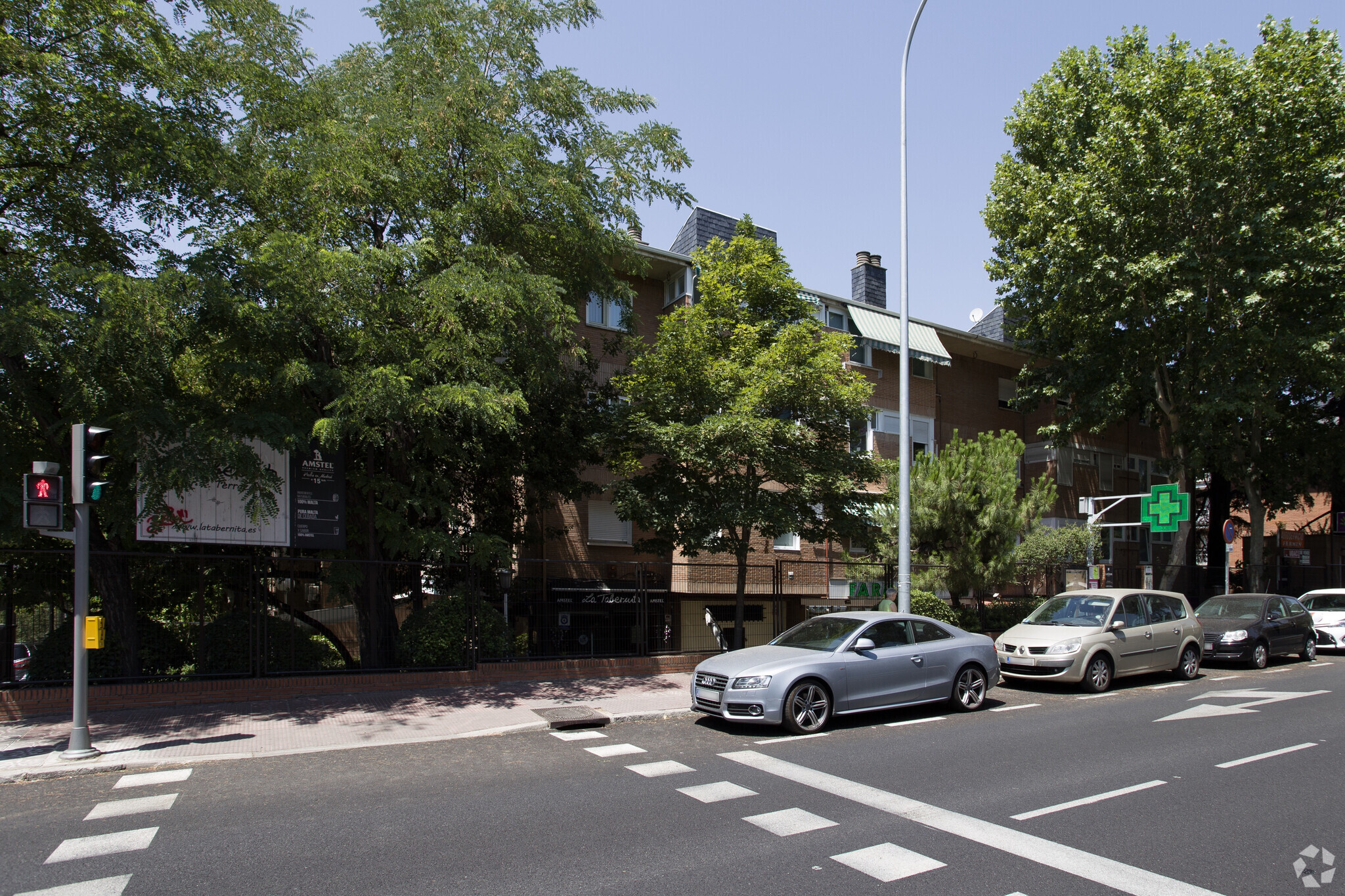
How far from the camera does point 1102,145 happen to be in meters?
24.0

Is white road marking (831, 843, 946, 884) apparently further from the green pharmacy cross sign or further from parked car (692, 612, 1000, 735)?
the green pharmacy cross sign

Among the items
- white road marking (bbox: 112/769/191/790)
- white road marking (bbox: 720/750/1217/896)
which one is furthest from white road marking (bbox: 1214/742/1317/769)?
white road marking (bbox: 112/769/191/790)

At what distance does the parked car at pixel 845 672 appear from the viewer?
997cm

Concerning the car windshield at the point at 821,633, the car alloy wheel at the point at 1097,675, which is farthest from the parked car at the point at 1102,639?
the car windshield at the point at 821,633

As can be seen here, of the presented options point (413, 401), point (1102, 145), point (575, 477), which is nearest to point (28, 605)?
point (413, 401)

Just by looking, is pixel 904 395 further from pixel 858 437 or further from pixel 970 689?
pixel 970 689

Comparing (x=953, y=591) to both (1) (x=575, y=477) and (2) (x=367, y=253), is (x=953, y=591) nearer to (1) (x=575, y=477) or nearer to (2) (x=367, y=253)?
(1) (x=575, y=477)

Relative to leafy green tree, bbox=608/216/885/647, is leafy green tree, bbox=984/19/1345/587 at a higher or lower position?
higher

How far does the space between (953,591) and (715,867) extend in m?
15.9

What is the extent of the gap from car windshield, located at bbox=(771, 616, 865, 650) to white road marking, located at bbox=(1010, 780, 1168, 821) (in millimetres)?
3832

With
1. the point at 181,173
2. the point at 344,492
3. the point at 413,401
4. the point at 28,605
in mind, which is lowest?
the point at 28,605

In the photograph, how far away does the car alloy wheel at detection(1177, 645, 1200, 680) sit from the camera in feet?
49.8

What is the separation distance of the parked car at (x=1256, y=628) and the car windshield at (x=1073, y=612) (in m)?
4.55

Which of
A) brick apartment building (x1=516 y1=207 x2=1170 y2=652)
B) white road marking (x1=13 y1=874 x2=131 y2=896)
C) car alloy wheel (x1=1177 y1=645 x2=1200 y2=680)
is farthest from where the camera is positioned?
brick apartment building (x1=516 y1=207 x2=1170 y2=652)
